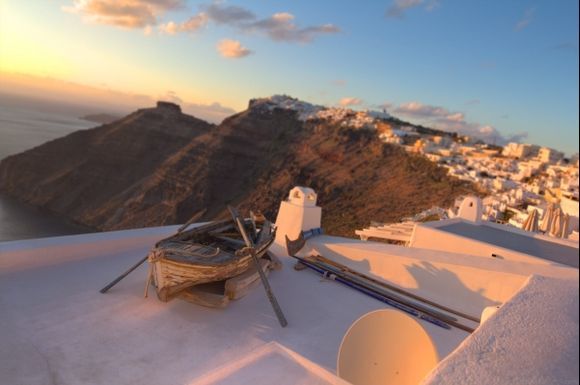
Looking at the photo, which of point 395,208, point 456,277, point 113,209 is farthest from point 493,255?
point 113,209

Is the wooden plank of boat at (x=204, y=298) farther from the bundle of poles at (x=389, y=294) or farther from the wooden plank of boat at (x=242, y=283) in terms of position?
the bundle of poles at (x=389, y=294)

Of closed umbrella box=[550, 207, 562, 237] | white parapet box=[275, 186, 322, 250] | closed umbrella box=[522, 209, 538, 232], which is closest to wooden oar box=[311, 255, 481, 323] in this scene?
white parapet box=[275, 186, 322, 250]

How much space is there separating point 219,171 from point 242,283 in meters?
43.3

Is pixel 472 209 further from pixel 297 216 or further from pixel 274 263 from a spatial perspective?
pixel 274 263

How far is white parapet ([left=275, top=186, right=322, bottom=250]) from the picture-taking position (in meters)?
6.57

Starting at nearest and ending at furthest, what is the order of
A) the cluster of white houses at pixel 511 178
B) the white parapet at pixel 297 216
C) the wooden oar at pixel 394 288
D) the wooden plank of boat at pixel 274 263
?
1. the wooden oar at pixel 394 288
2. the wooden plank of boat at pixel 274 263
3. the white parapet at pixel 297 216
4. the cluster of white houses at pixel 511 178

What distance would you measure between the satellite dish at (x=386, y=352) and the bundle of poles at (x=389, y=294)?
5.92ft

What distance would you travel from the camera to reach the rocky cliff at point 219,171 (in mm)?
34250

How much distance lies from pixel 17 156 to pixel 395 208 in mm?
52706

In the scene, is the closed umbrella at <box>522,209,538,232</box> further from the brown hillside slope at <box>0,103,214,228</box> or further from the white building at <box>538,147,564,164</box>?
the white building at <box>538,147,564,164</box>

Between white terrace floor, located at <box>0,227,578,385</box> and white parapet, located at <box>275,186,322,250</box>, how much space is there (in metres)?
1.05

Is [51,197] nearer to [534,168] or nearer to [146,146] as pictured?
[146,146]

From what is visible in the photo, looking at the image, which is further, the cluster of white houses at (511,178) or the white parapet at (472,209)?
the cluster of white houses at (511,178)

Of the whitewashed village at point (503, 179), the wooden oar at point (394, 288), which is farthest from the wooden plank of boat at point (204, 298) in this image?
the whitewashed village at point (503, 179)
